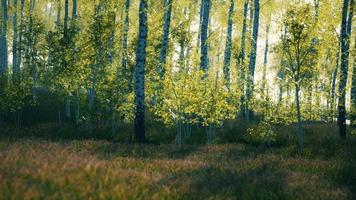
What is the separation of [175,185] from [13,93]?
1547 cm

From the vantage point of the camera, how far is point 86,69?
2072 centimetres

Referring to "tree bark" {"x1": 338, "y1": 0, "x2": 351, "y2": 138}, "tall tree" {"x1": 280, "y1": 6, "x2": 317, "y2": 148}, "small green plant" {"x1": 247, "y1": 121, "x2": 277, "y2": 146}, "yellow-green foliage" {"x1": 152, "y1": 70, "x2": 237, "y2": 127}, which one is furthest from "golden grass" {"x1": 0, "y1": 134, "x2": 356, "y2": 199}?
"tree bark" {"x1": 338, "y1": 0, "x2": 351, "y2": 138}

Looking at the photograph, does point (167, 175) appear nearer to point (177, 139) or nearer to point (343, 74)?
point (177, 139)

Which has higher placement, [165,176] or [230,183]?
[165,176]

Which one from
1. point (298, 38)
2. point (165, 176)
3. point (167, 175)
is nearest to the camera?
point (165, 176)

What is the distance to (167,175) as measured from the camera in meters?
9.30

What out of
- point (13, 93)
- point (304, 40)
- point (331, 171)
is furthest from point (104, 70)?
point (331, 171)

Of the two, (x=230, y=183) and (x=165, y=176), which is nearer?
(x=165, y=176)

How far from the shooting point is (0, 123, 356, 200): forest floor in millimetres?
7125

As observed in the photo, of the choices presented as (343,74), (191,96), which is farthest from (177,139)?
(343,74)

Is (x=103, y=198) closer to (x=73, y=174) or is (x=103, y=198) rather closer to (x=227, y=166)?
(x=73, y=174)

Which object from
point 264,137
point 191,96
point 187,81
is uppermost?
point 187,81

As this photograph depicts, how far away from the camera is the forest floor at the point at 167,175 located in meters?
7.12

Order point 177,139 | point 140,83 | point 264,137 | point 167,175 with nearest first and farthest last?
point 167,175, point 140,83, point 264,137, point 177,139
